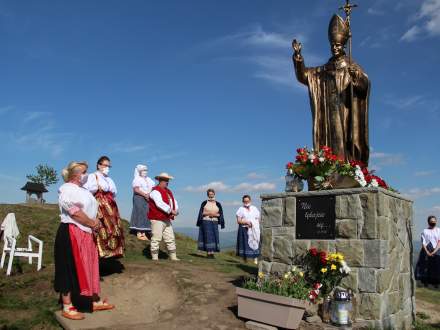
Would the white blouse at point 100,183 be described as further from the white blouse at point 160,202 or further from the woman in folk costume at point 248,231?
the woman in folk costume at point 248,231

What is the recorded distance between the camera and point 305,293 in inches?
237

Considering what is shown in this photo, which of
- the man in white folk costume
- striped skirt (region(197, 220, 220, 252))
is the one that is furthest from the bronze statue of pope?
striped skirt (region(197, 220, 220, 252))

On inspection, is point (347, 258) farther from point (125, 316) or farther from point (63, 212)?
point (63, 212)

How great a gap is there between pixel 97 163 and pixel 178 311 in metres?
3.28

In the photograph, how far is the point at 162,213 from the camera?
32.2 ft

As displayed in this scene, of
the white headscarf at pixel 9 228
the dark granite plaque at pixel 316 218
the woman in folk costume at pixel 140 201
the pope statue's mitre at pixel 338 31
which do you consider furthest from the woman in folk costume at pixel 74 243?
the woman in folk costume at pixel 140 201

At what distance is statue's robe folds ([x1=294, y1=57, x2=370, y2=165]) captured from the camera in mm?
8000

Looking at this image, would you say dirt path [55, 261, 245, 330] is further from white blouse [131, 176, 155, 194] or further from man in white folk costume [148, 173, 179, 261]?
white blouse [131, 176, 155, 194]

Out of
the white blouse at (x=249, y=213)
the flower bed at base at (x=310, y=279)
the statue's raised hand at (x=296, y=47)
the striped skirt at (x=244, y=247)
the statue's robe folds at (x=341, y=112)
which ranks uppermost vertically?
the statue's raised hand at (x=296, y=47)

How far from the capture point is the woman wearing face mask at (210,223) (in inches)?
469

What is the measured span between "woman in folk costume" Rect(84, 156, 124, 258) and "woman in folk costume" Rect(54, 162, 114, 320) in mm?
1584

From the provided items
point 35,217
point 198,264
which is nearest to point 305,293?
point 198,264

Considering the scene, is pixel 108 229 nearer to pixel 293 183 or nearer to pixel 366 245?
pixel 293 183

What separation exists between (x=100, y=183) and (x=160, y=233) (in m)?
2.21
